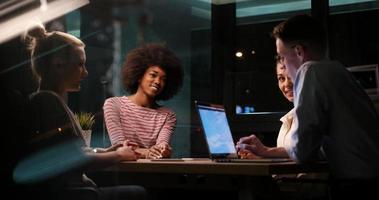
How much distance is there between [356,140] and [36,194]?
1.04 metres

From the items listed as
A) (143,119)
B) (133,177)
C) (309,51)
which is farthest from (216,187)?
(143,119)

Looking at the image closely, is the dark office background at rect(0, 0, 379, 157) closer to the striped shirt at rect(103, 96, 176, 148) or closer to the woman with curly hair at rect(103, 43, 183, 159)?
the woman with curly hair at rect(103, 43, 183, 159)

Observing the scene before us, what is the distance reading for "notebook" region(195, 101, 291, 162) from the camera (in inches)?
75.6

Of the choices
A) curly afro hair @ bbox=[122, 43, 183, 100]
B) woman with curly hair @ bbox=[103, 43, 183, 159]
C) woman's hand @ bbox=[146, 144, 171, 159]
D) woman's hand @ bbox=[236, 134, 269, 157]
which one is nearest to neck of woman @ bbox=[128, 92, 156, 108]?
woman with curly hair @ bbox=[103, 43, 183, 159]

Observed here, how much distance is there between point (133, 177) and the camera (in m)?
1.88

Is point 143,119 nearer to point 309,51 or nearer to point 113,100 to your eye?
point 113,100

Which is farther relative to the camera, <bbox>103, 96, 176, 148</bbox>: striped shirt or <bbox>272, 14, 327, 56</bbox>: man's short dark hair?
<bbox>103, 96, 176, 148</bbox>: striped shirt

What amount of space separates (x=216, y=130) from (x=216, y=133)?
19 millimetres

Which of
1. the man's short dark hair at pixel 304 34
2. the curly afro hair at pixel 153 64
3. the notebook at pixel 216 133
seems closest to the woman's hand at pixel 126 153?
the notebook at pixel 216 133

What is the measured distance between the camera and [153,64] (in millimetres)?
3080

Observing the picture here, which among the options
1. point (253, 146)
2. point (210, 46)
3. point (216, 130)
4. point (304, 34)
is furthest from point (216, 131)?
point (210, 46)

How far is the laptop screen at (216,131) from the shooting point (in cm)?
193

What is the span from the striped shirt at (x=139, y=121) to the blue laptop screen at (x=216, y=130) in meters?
0.78

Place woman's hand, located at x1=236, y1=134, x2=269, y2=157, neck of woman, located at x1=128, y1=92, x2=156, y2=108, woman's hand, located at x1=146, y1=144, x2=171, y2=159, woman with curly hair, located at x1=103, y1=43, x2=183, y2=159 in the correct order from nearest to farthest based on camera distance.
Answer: woman's hand, located at x1=236, y1=134, x2=269, y2=157, woman's hand, located at x1=146, y1=144, x2=171, y2=159, woman with curly hair, located at x1=103, y1=43, x2=183, y2=159, neck of woman, located at x1=128, y1=92, x2=156, y2=108
